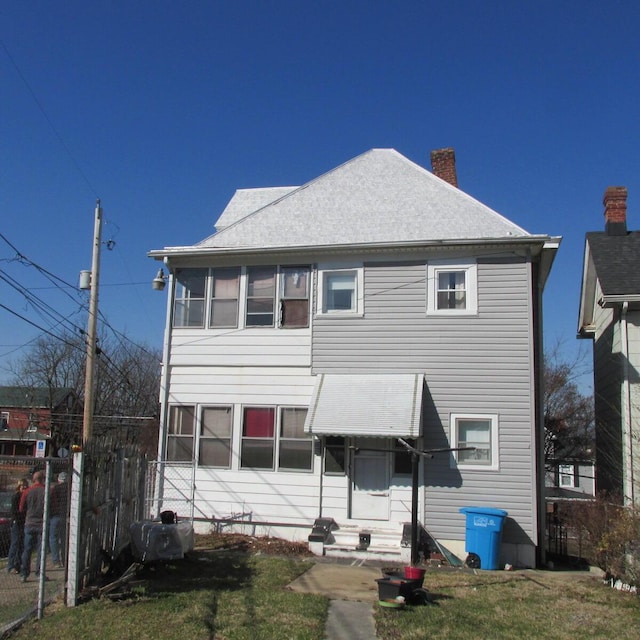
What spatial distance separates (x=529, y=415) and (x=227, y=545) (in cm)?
644

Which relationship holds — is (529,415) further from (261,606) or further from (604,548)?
(261,606)

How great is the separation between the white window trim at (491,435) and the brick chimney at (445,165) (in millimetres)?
6388

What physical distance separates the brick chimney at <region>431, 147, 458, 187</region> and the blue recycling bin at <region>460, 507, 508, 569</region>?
8.34 metres

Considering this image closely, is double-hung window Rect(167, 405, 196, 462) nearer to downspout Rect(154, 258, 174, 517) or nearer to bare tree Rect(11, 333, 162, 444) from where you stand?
downspout Rect(154, 258, 174, 517)

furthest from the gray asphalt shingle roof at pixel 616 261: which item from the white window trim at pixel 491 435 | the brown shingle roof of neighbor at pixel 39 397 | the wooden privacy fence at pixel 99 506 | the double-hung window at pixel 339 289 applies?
the brown shingle roof of neighbor at pixel 39 397

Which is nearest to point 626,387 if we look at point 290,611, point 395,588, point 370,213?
point 370,213

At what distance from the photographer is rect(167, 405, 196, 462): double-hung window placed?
1453 centimetres

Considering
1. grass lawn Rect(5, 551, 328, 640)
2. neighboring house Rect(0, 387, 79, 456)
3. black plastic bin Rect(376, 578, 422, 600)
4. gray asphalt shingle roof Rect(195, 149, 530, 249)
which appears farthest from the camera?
neighboring house Rect(0, 387, 79, 456)

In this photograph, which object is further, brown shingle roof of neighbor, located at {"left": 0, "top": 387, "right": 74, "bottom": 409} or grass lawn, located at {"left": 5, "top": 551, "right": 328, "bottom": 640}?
brown shingle roof of neighbor, located at {"left": 0, "top": 387, "right": 74, "bottom": 409}

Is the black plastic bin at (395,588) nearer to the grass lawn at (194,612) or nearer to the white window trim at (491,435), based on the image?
the grass lawn at (194,612)

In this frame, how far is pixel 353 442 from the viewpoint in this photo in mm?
13539

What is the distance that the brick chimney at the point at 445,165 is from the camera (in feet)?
54.1

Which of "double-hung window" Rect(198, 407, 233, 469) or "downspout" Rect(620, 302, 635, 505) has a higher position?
"downspout" Rect(620, 302, 635, 505)

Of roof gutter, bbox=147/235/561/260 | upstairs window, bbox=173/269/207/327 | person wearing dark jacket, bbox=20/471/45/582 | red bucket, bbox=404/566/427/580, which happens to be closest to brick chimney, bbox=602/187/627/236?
roof gutter, bbox=147/235/561/260
